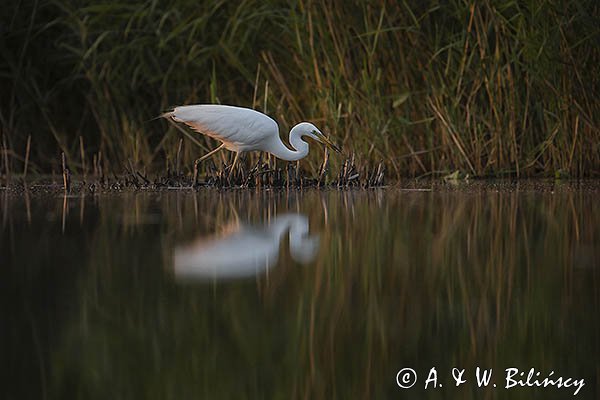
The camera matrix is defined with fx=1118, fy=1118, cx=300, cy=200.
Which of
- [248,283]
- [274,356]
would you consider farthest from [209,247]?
[274,356]

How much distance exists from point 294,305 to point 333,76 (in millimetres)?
4934

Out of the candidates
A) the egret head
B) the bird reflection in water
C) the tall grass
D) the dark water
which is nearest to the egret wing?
the egret head

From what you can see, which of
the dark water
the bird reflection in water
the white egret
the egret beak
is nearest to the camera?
the dark water

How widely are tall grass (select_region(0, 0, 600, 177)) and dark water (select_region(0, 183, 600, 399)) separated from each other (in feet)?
8.16

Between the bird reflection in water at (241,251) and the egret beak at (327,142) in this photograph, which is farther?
the egret beak at (327,142)

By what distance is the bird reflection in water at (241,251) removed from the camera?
2.85 meters

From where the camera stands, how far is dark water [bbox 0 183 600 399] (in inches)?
69.4

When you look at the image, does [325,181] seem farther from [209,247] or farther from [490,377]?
[490,377]

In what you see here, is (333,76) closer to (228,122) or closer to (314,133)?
(314,133)

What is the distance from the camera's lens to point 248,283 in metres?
2.64

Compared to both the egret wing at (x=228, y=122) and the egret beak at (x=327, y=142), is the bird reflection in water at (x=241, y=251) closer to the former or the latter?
the egret wing at (x=228, y=122)

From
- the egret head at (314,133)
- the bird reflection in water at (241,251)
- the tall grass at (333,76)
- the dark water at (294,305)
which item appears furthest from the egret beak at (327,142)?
the bird reflection in water at (241,251)

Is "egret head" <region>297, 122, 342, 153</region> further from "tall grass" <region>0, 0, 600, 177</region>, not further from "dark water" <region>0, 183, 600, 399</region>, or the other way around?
"dark water" <region>0, 183, 600, 399</region>

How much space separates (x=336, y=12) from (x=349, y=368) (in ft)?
17.7
